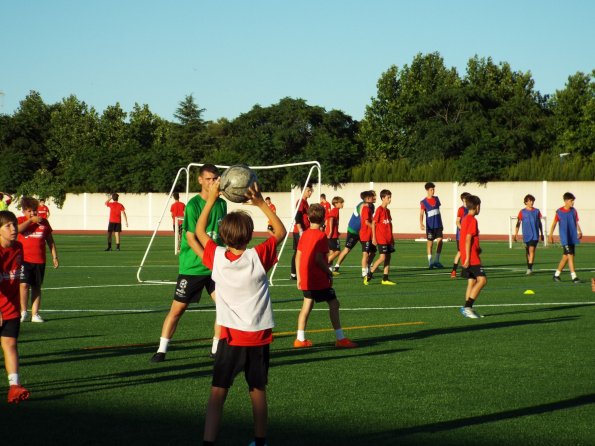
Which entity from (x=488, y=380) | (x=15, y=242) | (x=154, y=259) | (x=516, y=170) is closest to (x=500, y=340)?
(x=488, y=380)

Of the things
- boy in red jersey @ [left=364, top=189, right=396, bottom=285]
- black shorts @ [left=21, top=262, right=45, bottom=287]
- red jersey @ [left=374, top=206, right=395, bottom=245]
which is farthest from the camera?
red jersey @ [left=374, top=206, right=395, bottom=245]

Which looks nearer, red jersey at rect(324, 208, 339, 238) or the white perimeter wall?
red jersey at rect(324, 208, 339, 238)

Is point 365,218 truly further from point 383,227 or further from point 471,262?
point 471,262

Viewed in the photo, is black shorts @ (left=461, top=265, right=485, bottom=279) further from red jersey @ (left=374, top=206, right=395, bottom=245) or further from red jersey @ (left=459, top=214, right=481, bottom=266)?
red jersey @ (left=374, top=206, right=395, bottom=245)

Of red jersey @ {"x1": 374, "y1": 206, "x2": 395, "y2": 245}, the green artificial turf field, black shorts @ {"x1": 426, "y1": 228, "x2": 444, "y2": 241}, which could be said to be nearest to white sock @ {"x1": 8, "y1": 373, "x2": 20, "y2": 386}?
the green artificial turf field

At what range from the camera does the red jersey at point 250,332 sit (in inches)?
247

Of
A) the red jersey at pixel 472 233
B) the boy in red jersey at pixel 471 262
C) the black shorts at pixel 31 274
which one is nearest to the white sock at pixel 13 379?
the black shorts at pixel 31 274

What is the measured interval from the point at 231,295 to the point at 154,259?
84.0 feet

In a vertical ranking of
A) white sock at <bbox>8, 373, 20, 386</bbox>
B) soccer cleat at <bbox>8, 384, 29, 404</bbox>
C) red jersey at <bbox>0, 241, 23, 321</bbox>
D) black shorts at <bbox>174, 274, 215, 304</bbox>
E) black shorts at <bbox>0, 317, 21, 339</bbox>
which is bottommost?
soccer cleat at <bbox>8, 384, 29, 404</bbox>

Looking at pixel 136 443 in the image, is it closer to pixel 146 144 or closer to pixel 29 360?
pixel 29 360

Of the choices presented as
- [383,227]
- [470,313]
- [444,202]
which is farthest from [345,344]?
[444,202]

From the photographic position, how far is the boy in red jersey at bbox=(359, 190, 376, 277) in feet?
72.5

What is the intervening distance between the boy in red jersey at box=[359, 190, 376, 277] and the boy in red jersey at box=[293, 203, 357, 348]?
9925mm

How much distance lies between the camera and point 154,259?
31594mm
